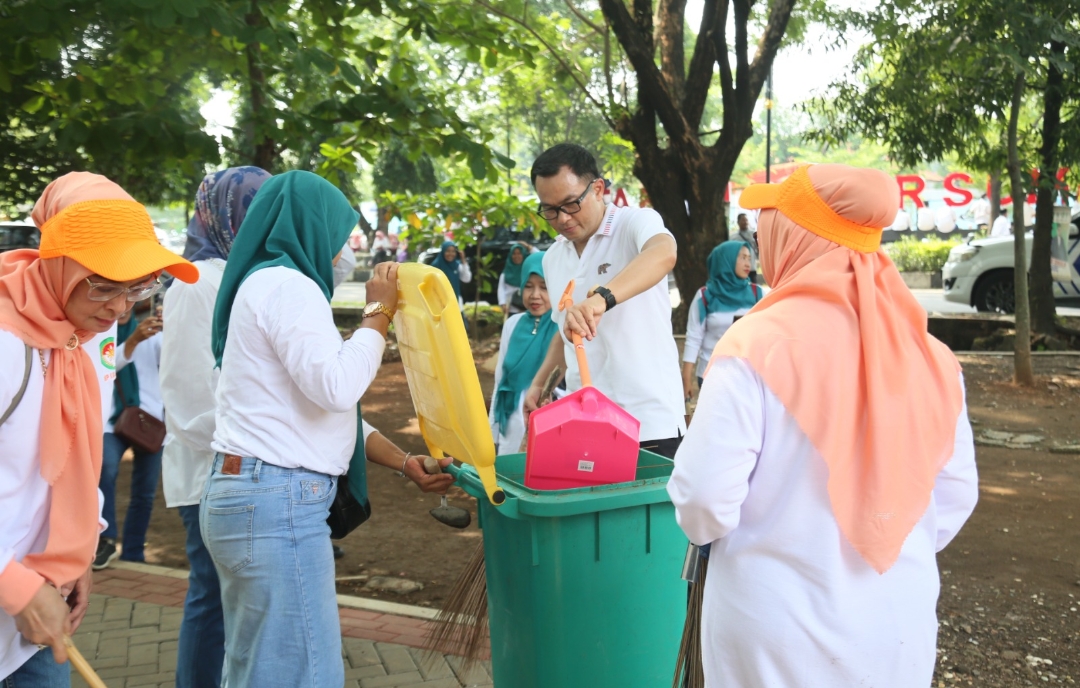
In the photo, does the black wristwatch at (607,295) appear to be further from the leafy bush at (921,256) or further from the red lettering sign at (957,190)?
the red lettering sign at (957,190)

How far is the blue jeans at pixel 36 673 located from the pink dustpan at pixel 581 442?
1.23 m

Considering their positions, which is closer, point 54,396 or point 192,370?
point 54,396

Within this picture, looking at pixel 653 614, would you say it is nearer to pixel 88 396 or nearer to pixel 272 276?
pixel 272 276

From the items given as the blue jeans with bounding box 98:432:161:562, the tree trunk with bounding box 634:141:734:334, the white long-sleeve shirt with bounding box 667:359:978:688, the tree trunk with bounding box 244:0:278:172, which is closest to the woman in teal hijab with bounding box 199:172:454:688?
the white long-sleeve shirt with bounding box 667:359:978:688

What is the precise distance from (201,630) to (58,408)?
4.07ft

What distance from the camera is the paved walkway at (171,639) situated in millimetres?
3695

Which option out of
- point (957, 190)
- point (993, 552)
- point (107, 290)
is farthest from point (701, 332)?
point (957, 190)

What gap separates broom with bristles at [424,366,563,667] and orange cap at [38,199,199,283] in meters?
1.48

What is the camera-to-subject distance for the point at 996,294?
14.3 m

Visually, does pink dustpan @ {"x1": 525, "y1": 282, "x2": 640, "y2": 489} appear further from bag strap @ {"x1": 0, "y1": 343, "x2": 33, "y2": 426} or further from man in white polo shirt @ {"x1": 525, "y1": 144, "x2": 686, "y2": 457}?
bag strap @ {"x1": 0, "y1": 343, "x2": 33, "y2": 426}

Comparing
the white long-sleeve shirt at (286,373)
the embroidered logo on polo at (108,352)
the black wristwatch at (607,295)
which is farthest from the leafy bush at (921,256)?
the embroidered logo on polo at (108,352)

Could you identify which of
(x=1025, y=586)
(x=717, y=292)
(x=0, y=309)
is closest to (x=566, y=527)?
(x=0, y=309)

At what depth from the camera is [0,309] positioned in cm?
194

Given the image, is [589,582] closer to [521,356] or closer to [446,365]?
[446,365]
